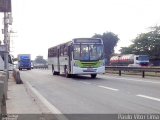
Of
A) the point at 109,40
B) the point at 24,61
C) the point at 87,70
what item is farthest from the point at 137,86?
the point at 109,40

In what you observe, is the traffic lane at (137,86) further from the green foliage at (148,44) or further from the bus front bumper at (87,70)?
the green foliage at (148,44)

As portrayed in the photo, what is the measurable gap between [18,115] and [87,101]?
13.3 feet

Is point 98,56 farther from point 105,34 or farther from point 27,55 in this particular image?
point 105,34

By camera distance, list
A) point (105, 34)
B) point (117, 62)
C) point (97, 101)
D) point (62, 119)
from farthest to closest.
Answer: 1. point (105, 34)
2. point (117, 62)
3. point (97, 101)
4. point (62, 119)

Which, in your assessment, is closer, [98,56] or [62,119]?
[62,119]

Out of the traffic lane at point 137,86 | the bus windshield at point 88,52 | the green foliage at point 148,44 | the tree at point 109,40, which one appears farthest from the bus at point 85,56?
the tree at point 109,40

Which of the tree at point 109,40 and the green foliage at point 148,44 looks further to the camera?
the tree at point 109,40

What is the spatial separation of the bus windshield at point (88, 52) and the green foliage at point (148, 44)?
230 ft

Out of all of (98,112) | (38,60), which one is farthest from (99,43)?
(38,60)

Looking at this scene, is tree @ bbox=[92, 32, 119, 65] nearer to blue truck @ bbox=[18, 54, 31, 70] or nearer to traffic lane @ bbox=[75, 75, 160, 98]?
blue truck @ bbox=[18, 54, 31, 70]

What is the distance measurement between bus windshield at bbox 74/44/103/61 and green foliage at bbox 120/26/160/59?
70.2 meters

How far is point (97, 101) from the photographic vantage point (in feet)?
49.5

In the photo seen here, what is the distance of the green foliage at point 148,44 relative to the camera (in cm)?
10407

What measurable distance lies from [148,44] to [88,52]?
75.9 metres
